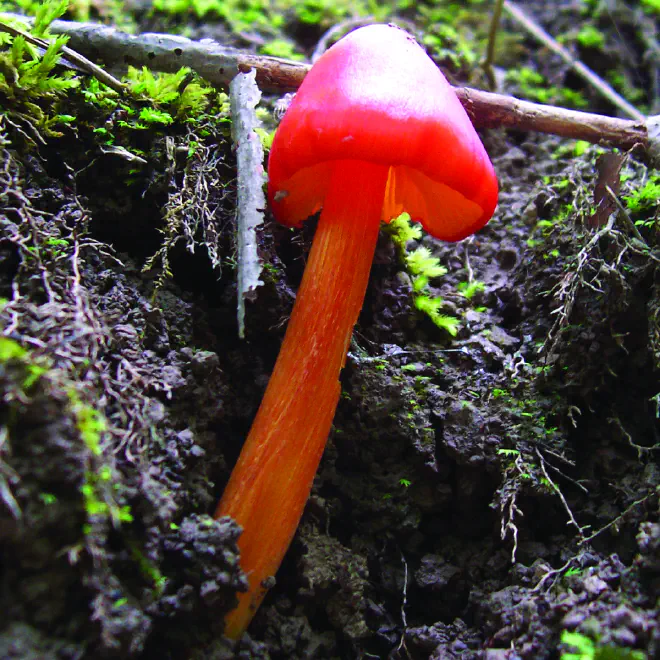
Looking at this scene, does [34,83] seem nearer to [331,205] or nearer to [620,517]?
[331,205]

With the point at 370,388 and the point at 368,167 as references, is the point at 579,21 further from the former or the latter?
the point at 370,388

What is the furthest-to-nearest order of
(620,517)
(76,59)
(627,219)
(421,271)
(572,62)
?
(572,62) → (421,271) → (627,219) → (76,59) → (620,517)

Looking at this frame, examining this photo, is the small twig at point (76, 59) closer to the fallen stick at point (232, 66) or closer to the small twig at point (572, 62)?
the fallen stick at point (232, 66)

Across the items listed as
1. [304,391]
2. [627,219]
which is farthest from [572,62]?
[304,391]

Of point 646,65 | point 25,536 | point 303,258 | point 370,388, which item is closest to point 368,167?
point 303,258

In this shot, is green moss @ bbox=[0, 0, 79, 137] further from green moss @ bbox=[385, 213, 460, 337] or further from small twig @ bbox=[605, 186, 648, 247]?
small twig @ bbox=[605, 186, 648, 247]

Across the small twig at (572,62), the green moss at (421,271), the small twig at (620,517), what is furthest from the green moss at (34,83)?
the small twig at (572,62)
